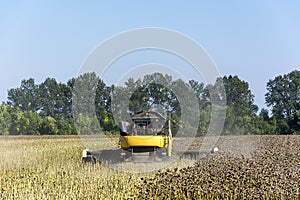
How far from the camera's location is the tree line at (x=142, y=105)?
19922 mm

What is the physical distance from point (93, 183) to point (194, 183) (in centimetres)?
240

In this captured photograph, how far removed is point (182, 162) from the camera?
16922mm

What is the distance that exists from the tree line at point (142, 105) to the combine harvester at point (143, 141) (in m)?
1.20

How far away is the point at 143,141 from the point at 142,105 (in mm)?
5007

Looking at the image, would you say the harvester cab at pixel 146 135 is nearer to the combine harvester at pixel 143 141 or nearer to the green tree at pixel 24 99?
the combine harvester at pixel 143 141

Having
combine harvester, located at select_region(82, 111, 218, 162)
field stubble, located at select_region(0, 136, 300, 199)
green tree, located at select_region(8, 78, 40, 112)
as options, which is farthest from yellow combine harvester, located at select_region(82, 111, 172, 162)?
green tree, located at select_region(8, 78, 40, 112)

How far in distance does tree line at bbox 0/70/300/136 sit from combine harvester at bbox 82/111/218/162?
3.92 ft

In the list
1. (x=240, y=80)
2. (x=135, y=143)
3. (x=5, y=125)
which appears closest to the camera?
(x=135, y=143)

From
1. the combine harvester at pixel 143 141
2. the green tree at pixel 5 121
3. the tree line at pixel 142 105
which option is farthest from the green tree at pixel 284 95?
the combine harvester at pixel 143 141

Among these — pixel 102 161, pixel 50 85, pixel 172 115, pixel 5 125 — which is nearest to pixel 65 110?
pixel 50 85

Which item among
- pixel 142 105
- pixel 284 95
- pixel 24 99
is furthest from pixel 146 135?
pixel 24 99

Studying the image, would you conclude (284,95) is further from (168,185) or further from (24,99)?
(168,185)

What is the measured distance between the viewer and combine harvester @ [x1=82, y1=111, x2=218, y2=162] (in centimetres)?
1602

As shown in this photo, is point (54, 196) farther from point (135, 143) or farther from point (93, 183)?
point (135, 143)
